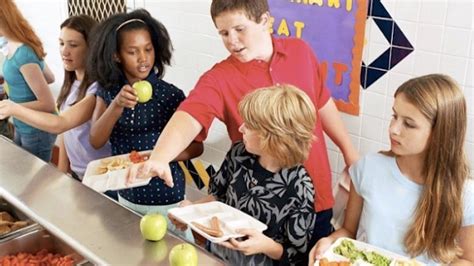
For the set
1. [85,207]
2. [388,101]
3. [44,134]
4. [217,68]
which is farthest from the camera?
[44,134]

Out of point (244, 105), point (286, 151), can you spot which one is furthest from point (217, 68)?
point (286, 151)

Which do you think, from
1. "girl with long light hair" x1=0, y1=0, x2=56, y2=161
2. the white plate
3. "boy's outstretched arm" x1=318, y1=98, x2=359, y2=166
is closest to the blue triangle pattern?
"boy's outstretched arm" x1=318, y1=98, x2=359, y2=166

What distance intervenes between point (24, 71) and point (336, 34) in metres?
1.57

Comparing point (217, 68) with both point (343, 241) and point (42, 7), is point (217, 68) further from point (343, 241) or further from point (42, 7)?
point (42, 7)

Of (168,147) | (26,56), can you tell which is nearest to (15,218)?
(168,147)

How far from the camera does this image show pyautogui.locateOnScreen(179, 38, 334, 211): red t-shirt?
6.06 ft

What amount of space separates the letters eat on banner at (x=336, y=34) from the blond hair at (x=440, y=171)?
925 millimetres

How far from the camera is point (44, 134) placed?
9.85ft

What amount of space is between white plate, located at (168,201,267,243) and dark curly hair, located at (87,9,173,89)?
808 millimetres

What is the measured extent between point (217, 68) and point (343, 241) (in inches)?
28.5

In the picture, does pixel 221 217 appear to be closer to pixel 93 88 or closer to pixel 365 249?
pixel 365 249

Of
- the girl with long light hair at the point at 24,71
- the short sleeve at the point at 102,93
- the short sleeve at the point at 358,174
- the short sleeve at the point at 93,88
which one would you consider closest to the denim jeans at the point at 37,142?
the girl with long light hair at the point at 24,71

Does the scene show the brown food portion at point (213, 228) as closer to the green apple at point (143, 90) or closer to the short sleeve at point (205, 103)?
the short sleeve at point (205, 103)

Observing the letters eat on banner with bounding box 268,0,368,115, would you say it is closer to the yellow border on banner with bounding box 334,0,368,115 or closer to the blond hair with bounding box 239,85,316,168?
the yellow border on banner with bounding box 334,0,368,115
